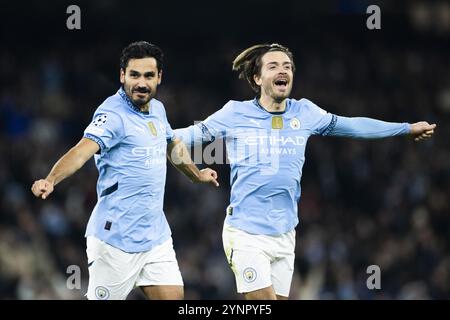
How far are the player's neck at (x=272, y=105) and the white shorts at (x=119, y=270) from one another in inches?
59.6

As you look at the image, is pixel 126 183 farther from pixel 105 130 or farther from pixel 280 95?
pixel 280 95

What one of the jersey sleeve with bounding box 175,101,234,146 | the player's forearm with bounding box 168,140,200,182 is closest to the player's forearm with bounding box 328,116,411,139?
the jersey sleeve with bounding box 175,101,234,146

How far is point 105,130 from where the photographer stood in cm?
802

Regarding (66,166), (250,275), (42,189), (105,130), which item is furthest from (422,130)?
(42,189)

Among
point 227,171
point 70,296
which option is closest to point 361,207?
point 227,171

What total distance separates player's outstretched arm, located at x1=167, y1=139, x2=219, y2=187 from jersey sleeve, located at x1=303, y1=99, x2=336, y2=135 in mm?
914

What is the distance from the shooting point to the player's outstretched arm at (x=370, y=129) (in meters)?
8.96

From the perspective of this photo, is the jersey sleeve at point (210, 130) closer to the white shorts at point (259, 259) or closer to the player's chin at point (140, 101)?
the player's chin at point (140, 101)

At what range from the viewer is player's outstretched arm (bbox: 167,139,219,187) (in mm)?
8812

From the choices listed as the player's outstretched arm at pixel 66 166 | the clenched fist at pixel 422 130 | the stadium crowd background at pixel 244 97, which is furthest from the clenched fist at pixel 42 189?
the stadium crowd background at pixel 244 97

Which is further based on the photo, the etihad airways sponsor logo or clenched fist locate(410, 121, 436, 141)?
clenched fist locate(410, 121, 436, 141)

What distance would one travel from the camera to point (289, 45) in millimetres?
20250

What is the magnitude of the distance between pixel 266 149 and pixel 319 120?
1.87ft

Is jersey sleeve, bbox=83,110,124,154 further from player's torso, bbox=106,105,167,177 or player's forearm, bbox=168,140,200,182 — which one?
player's forearm, bbox=168,140,200,182
